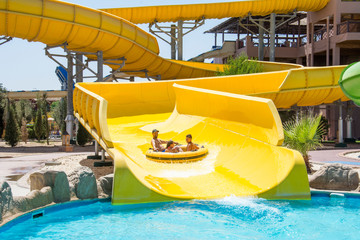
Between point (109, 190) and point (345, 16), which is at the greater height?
point (345, 16)

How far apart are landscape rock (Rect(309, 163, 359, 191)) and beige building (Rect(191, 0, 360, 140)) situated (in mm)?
9498

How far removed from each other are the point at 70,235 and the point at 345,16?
2659cm

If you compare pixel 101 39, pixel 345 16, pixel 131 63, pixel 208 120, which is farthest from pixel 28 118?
pixel 208 120

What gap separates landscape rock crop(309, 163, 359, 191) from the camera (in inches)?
335

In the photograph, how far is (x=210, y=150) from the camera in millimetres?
9578

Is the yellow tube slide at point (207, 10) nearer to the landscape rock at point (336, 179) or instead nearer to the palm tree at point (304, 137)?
the palm tree at point (304, 137)

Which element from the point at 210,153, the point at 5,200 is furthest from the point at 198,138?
the point at 5,200

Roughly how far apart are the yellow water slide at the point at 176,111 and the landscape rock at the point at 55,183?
94 centimetres

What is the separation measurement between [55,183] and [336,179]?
562cm

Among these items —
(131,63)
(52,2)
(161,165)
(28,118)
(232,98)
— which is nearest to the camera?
(161,165)

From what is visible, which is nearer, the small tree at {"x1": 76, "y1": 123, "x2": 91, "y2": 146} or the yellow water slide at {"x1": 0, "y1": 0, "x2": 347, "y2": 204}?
the yellow water slide at {"x1": 0, "y1": 0, "x2": 347, "y2": 204}

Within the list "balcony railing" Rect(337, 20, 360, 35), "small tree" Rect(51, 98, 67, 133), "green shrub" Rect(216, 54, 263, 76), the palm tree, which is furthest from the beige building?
"small tree" Rect(51, 98, 67, 133)

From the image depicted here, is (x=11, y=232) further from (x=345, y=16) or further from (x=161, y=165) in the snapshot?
(x=345, y=16)

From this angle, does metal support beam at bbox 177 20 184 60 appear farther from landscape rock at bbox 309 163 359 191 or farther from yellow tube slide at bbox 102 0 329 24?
landscape rock at bbox 309 163 359 191
